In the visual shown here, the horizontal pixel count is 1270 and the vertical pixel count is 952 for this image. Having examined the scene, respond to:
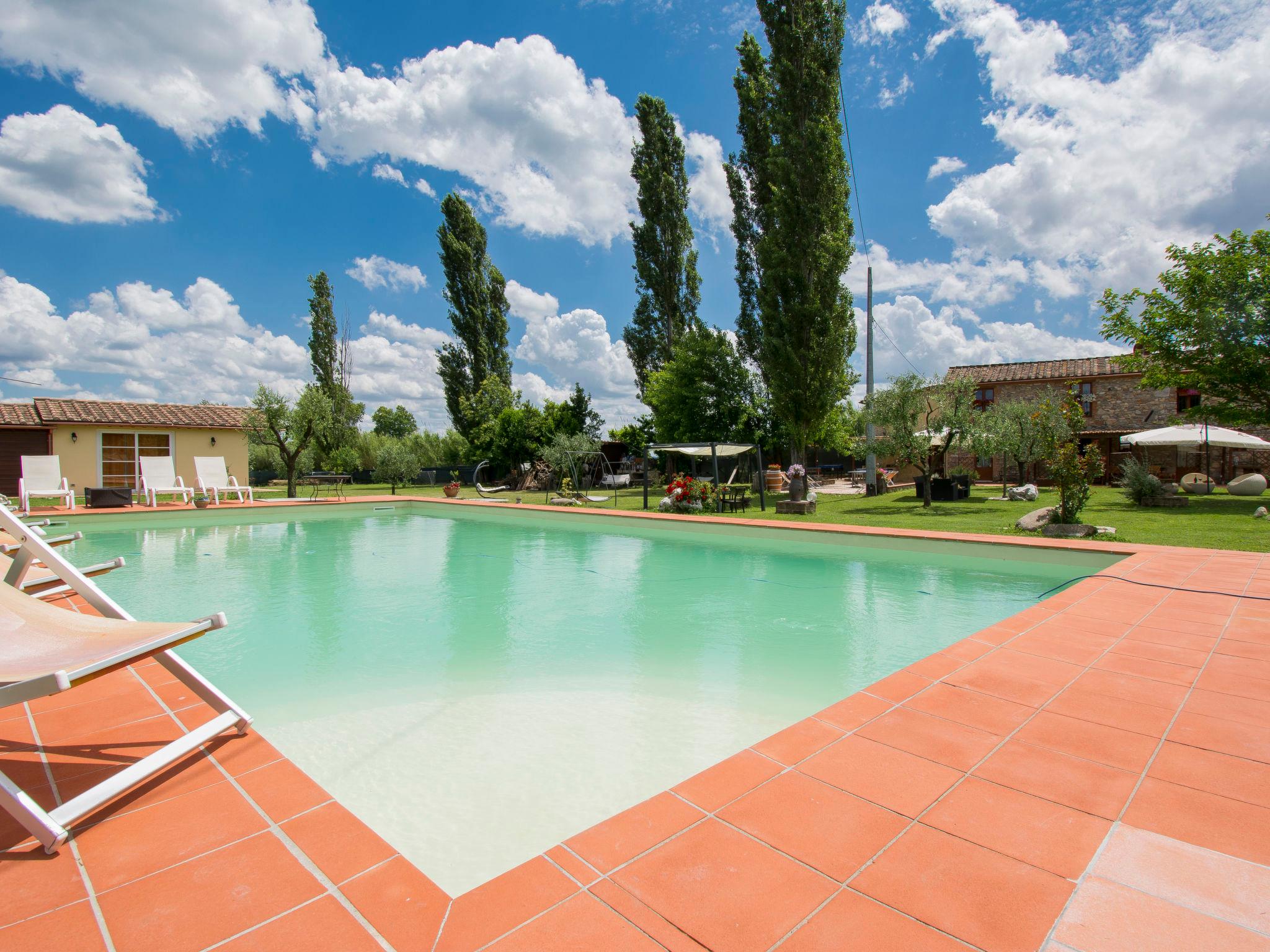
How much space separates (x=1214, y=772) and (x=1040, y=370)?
2968cm

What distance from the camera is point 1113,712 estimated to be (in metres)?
2.52

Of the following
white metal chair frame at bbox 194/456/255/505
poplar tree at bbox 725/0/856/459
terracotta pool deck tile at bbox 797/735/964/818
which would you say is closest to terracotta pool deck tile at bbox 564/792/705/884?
terracotta pool deck tile at bbox 797/735/964/818

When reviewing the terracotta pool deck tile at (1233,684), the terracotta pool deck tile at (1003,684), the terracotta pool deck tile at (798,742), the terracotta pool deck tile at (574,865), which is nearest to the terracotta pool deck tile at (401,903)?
the terracotta pool deck tile at (574,865)

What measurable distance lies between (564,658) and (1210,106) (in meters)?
15.3

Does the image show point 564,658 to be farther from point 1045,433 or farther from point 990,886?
point 1045,433

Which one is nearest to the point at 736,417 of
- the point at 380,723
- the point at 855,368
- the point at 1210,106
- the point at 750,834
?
the point at 855,368

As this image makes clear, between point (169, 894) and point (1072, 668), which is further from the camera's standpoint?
point (1072, 668)

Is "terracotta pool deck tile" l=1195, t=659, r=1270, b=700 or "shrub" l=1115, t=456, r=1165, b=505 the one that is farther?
"shrub" l=1115, t=456, r=1165, b=505

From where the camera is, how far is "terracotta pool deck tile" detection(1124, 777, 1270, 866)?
5.35 ft

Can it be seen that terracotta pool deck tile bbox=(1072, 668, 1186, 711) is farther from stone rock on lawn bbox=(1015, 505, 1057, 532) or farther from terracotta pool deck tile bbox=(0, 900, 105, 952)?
stone rock on lawn bbox=(1015, 505, 1057, 532)

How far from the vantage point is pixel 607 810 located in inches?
104

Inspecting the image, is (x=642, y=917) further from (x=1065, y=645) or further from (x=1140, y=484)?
(x=1140, y=484)

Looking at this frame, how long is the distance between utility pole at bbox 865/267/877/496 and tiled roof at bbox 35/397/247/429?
19999 mm

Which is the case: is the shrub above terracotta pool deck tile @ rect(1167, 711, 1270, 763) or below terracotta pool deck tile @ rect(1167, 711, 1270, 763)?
above
